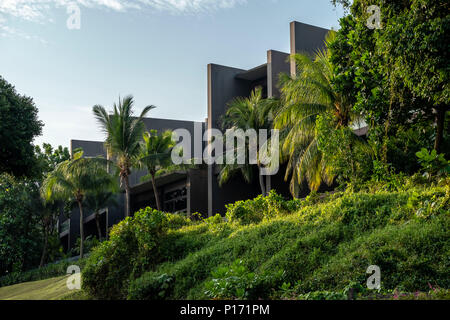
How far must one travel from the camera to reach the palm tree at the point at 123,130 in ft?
77.0

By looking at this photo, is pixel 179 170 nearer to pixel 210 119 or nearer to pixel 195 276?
pixel 210 119

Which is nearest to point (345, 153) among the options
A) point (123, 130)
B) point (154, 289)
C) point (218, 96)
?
point (154, 289)

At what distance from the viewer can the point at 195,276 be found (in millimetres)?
10711

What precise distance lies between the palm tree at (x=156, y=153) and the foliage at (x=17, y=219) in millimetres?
11316

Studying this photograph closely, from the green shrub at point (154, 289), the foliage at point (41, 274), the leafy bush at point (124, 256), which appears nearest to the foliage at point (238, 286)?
the green shrub at point (154, 289)

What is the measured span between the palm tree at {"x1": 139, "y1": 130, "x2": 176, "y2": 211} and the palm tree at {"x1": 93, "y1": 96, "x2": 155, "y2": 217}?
69cm

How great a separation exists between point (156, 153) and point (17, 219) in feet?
43.8

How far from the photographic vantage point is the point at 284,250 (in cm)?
961

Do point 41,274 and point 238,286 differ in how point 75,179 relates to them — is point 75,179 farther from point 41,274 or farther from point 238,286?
point 238,286

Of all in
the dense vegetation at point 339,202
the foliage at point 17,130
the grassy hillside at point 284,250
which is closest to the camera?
the grassy hillside at point 284,250

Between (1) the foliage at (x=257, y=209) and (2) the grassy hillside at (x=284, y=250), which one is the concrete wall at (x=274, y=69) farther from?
(1) the foliage at (x=257, y=209)

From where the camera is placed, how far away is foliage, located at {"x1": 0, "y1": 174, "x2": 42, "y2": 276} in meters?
32.6

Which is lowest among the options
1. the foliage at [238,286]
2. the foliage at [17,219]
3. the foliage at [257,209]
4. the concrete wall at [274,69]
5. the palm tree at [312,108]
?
the foliage at [17,219]

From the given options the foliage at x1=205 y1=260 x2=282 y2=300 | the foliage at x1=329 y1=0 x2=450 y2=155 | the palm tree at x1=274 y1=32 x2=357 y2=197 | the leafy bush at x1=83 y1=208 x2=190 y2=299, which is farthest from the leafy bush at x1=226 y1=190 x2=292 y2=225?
the foliage at x1=205 y1=260 x2=282 y2=300
